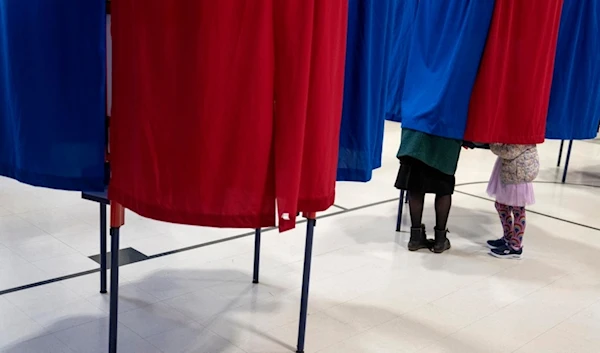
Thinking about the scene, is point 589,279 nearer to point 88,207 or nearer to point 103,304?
point 103,304

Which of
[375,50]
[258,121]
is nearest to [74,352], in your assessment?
[258,121]

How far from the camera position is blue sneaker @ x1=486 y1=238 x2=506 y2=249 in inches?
129

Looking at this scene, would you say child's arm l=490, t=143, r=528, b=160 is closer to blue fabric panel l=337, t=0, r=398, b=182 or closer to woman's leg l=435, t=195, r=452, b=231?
woman's leg l=435, t=195, r=452, b=231

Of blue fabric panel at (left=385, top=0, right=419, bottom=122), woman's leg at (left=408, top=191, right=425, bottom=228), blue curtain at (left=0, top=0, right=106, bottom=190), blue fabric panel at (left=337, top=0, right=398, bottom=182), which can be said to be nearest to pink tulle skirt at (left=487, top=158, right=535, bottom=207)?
woman's leg at (left=408, top=191, right=425, bottom=228)

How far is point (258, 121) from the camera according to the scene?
157cm

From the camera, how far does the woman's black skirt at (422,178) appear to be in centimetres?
308

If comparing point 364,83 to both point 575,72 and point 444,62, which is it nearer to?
point 444,62

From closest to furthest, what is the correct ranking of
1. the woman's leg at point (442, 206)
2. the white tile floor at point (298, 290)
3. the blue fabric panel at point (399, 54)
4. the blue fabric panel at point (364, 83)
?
the blue fabric panel at point (364, 83) → the white tile floor at point (298, 290) → the blue fabric panel at point (399, 54) → the woman's leg at point (442, 206)

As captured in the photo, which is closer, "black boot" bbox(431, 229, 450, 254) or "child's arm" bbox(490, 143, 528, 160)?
"child's arm" bbox(490, 143, 528, 160)

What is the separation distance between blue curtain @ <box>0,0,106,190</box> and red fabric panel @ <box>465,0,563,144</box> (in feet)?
4.86

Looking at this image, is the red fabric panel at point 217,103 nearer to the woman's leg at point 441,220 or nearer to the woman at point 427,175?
the woman at point 427,175

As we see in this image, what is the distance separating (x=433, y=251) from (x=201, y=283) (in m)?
1.20

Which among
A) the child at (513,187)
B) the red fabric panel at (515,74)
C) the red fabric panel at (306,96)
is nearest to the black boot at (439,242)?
the child at (513,187)

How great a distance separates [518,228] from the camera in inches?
125
